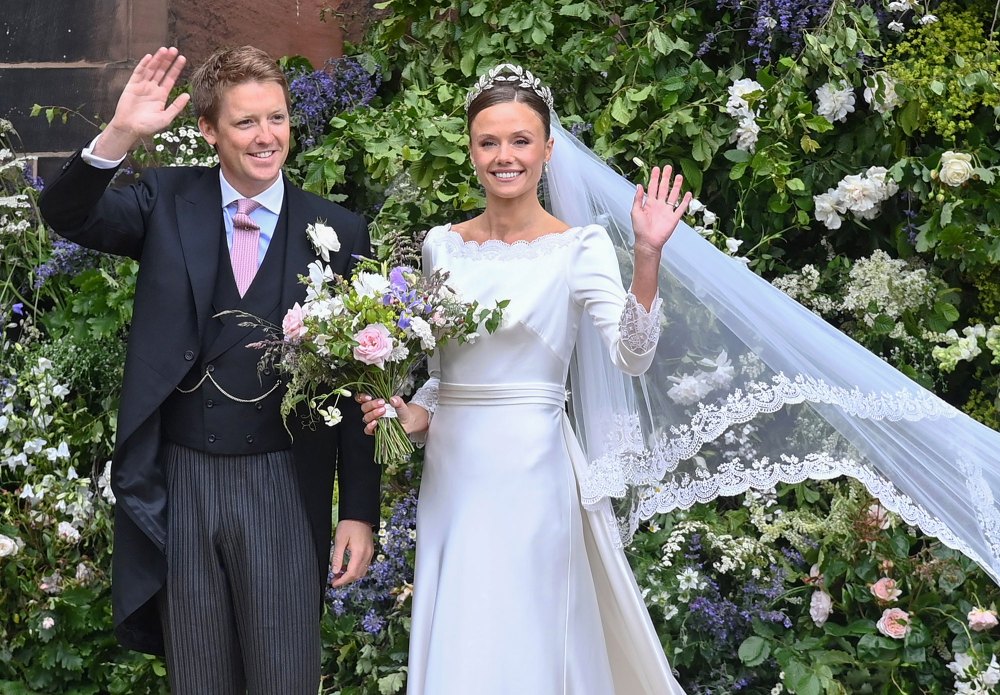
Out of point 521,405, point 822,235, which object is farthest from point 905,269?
point 521,405

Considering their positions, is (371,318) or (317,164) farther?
(317,164)

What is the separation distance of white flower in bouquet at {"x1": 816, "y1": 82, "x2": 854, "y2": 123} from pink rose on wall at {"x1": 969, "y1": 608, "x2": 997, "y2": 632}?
1841 millimetres

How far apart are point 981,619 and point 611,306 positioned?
176 centimetres

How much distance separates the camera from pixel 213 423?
3.02 meters

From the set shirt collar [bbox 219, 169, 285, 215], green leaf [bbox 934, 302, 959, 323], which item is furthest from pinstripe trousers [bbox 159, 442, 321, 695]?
green leaf [bbox 934, 302, 959, 323]

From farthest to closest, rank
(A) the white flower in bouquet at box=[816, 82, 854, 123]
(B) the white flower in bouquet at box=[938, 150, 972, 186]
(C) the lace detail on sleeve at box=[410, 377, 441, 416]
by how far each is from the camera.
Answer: (A) the white flower in bouquet at box=[816, 82, 854, 123] → (B) the white flower in bouquet at box=[938, 150, 972, 186] → (C) the lace detail on sleeve at box=[410, 377, 441, 416]

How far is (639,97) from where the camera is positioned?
4.74m

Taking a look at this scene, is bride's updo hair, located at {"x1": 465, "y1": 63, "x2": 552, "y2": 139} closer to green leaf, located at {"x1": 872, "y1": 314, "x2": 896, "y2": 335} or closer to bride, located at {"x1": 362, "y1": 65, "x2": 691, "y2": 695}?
bride, located at {"x1": 362, "y1": 65, "x2": 691, "y2": 695}

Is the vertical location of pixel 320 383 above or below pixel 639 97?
below

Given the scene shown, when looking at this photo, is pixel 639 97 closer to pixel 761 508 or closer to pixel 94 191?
pixel 761 508

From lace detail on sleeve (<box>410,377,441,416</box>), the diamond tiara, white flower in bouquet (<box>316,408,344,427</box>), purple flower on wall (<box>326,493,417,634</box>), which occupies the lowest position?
purple flower on wall (<box>326,493,417,634</box>)

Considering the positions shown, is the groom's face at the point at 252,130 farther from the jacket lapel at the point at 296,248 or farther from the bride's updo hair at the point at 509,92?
the bride's updo hair at the point at 509,92

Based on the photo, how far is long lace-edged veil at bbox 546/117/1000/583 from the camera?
3217mm

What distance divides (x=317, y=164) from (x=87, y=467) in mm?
1473
